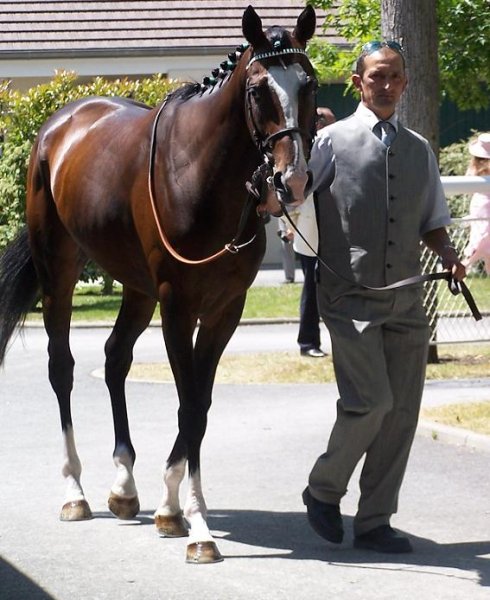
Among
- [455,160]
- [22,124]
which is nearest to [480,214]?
[22,124]

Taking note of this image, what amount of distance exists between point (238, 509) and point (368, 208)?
194 cm

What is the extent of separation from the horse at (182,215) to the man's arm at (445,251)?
77 centimetres

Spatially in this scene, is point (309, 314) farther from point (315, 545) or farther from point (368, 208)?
point (368, 208)

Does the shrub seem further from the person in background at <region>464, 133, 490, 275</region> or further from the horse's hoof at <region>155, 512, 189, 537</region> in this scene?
the horse's hoof at <region>155, 512, 189, 537</region>

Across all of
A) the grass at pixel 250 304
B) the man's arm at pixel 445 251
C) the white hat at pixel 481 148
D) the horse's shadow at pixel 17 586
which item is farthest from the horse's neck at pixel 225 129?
the grass at pixel 250 304

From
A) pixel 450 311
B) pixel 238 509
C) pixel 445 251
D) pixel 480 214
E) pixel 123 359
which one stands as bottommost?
pixel 450 311

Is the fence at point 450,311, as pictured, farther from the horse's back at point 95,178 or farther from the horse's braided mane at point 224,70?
the horse's braided mane at point 224,70

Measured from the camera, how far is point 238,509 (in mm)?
7645

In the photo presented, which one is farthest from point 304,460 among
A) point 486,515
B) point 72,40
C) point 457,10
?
point 72,40

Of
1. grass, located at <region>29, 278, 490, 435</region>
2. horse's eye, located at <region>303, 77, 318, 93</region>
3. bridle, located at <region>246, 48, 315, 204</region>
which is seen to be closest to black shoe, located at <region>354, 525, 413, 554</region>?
bridle, located at <region>246, 48, 315, 204</region>

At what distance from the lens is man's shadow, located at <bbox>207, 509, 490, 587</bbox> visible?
646 centimetres

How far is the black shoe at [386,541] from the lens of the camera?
6.63 m

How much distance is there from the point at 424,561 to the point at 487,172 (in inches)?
218

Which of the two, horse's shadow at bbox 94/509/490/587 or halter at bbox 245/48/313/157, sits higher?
halter at bbox 245/48/313/157
